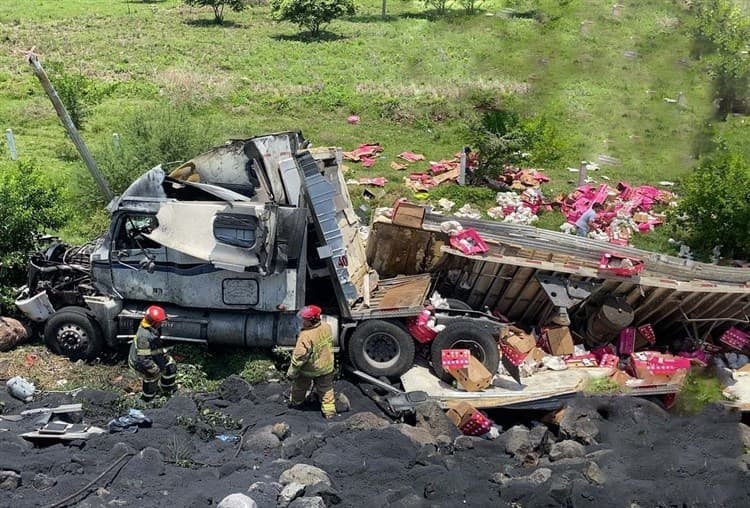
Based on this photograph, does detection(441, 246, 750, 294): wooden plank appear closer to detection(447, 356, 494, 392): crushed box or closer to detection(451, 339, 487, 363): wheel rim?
detection(451, 339, 487, 363): wheel rim

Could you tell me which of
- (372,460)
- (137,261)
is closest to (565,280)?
(372,460)

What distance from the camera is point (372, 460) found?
6.57 metres

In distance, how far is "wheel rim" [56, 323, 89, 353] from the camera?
346 inches

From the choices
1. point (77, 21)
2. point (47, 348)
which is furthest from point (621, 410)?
point (77, 21)

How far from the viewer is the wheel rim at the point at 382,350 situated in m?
8.58

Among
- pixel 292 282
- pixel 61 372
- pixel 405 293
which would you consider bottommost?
pixel 61 372

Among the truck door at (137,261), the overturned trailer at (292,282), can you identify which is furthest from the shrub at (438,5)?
the truck door at (137,261)

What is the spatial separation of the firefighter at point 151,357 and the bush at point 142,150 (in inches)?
227

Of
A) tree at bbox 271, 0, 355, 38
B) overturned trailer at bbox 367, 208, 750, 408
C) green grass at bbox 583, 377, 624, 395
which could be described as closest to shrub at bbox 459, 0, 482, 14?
tree at bbox 271, 0, 355, 38

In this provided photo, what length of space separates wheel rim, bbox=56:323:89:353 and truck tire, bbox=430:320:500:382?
177 inches

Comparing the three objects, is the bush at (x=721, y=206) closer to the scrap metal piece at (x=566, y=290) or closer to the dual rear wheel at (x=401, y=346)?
the scrap metal piece at (x=566, y=290)

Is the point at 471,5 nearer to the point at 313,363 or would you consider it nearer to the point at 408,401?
A: the point at 408,401

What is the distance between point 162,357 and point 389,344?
8.97ft

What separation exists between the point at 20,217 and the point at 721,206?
11197mm
